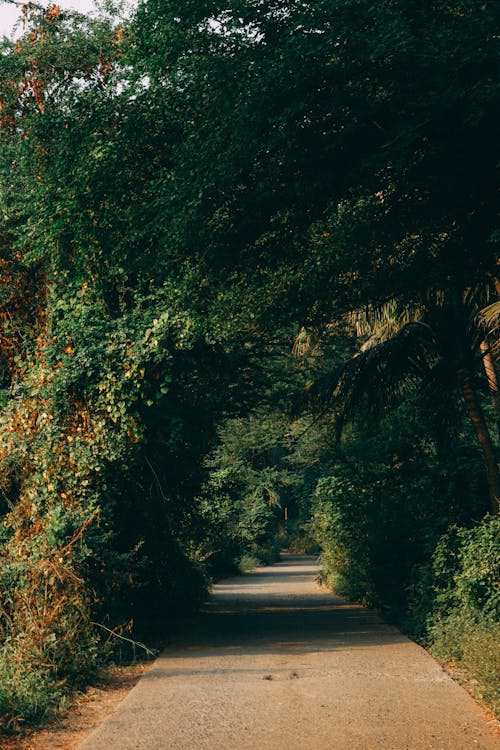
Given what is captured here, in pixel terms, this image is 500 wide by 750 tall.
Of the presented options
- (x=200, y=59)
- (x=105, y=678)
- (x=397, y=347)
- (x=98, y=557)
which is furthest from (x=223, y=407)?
(x=200, y=59)

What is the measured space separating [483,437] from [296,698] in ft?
21.9

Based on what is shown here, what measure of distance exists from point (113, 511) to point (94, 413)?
1.56 m

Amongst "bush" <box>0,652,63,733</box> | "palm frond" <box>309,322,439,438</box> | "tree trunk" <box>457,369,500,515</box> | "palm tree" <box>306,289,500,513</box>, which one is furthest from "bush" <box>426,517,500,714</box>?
"bush" <box>0,652,63,733</box>

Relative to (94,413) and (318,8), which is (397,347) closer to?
(94,413)

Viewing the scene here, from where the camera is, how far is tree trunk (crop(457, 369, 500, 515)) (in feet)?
44.5

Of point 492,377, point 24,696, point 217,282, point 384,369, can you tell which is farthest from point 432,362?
point 24,696

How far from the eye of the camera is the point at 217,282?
9.89 metres

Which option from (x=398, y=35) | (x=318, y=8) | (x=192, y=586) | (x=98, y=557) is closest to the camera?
(x=398, y=35)

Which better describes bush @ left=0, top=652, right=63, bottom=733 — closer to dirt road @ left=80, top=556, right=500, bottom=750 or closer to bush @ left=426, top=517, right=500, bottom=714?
dirt road @ left=80, top=556, right=500, bottom=750

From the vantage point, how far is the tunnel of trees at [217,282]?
8.19 m

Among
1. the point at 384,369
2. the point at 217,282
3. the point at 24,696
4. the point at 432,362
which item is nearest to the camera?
the point at 24,696

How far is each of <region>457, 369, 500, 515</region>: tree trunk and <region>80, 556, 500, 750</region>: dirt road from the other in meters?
2.73

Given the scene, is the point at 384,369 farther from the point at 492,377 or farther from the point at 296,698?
the point at 296,698

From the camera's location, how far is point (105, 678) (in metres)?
10.0
